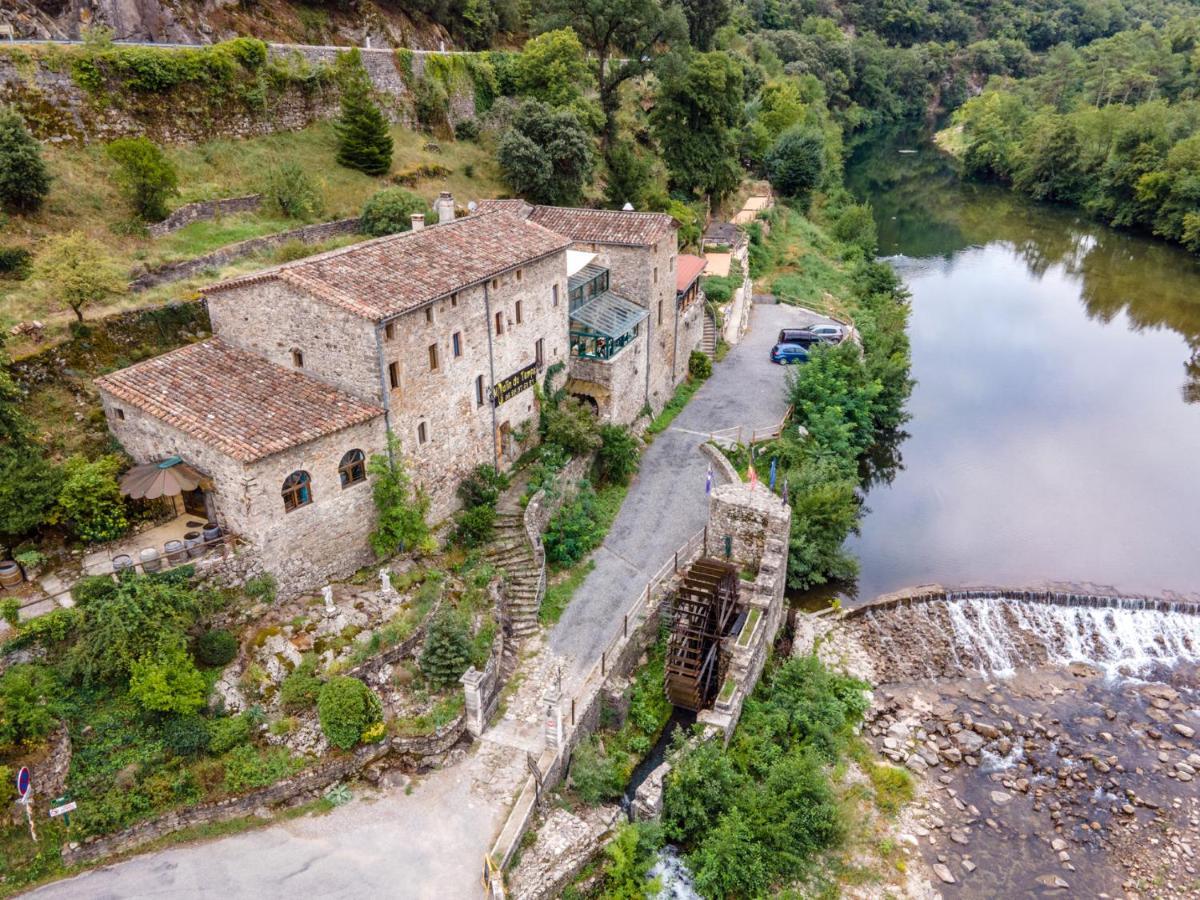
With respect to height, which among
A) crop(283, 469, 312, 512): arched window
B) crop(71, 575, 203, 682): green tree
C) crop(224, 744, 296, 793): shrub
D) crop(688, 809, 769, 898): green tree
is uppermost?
crop(283, 469, 312, 512): arched window

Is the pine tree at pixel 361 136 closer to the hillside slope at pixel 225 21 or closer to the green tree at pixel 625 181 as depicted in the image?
the hillside slope at pixel 225 21

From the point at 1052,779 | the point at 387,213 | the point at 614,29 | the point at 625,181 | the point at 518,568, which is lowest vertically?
the point at 1052,779

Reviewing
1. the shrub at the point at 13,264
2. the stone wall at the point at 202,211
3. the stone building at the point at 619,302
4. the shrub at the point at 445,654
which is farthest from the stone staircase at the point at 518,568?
the stone wall at the point at 202,211

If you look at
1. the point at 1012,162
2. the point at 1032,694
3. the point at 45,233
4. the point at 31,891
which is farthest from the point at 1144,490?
the point at 1012,162

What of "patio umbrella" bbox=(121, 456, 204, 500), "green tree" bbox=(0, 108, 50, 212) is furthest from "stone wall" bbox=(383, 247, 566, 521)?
"green tree" bbox=(0, 108, 50, 212)

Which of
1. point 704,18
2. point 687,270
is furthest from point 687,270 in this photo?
point 704,18

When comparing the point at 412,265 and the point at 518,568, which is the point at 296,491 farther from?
the point at 412,265

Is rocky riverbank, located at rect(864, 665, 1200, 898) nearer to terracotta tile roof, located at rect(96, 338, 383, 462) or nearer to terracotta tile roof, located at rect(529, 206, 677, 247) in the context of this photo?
terracotta tile roof, located at rect(96, 338, 383, 462)
